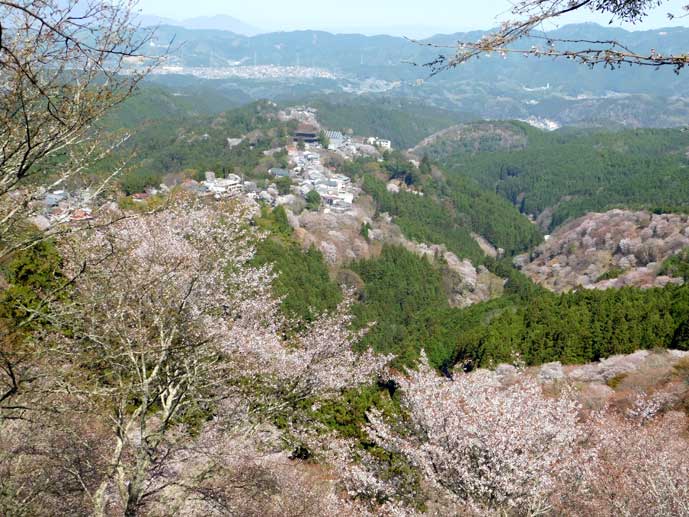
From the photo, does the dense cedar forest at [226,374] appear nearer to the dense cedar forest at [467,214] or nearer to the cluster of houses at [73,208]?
the cluster of houses at [73,208]

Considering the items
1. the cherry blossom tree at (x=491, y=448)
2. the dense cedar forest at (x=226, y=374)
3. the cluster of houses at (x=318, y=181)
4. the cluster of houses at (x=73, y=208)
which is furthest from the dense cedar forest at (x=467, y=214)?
the cherry blossom tree at (x=491, y=448)

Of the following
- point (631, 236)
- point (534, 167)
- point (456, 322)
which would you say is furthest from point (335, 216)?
point (534, 167)

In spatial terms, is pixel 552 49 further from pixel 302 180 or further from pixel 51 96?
pixel 302 180

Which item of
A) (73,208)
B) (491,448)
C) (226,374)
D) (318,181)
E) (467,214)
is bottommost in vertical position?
(467,214)

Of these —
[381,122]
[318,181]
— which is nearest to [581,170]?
[318,181]

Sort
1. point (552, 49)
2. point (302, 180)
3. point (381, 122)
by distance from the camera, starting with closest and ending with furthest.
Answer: point (552, 49)
point (302, 180)
point (381, 122)

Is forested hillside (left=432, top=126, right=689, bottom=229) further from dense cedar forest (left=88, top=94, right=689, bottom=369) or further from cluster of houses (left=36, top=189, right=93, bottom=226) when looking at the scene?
cluster of houses (left=36, top=189, right=93, bottom=226)

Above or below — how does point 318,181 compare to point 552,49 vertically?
below

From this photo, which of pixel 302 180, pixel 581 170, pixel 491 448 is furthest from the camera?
pixel 581 170

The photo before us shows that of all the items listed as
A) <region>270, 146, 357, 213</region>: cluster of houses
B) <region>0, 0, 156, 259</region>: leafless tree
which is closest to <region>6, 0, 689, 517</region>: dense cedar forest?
<region>0, 0, 156, 259</region>: leafless tree

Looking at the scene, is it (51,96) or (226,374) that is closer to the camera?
(51,96)

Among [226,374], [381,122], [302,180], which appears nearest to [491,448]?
[226,374]

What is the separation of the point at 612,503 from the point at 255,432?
5.48m

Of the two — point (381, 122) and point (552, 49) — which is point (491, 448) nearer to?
point (552, 49)
